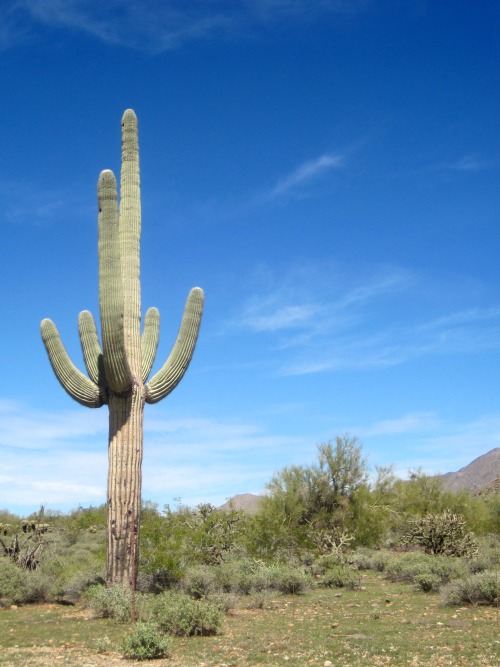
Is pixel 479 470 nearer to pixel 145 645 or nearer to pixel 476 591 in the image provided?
pixel 476 591

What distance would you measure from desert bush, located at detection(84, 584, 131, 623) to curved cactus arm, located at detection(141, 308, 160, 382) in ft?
15.1

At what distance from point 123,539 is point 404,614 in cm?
572

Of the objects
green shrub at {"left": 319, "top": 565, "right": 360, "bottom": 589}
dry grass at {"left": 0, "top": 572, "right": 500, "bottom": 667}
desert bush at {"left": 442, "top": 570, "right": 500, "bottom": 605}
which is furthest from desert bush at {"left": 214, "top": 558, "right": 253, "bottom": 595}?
desert bush at {"left": 442, "top": 570, "right": 500, "bottom": 605}

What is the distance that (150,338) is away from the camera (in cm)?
1570

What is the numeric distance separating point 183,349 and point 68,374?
103 inches

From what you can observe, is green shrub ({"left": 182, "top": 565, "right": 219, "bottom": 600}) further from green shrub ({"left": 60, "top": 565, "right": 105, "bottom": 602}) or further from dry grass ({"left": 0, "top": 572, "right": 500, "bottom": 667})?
green shrub ({"left": 60, "top": 565, "right": 105, "bottom": 602})

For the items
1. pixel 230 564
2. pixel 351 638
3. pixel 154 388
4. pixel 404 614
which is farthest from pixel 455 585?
pixel 154 388

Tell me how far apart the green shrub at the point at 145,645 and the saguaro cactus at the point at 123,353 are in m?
3.41

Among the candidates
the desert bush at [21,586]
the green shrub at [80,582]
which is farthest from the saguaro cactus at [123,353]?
the desert bush at [21,586]

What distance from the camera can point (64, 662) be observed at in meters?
8.99

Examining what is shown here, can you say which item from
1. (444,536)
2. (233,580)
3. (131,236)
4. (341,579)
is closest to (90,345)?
(131,236)

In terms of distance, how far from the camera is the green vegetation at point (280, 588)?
9523 millimetres

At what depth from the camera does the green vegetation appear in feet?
31.2

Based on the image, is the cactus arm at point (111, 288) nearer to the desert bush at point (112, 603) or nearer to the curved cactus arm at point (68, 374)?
the curved cactus arm at point (68, 374)
